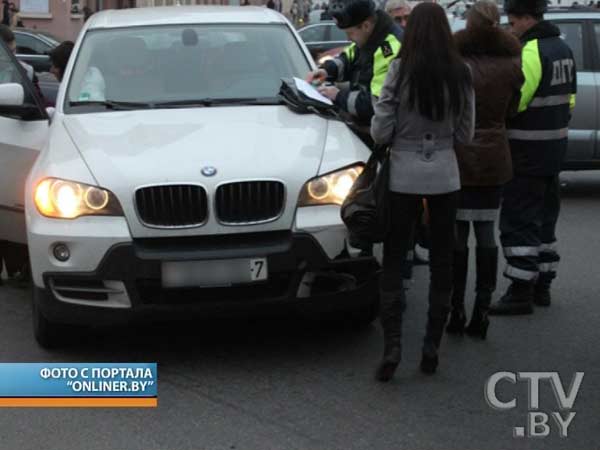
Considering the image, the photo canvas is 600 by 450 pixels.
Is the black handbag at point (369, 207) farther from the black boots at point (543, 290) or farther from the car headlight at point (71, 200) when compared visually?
the black boots at point (543, 290)

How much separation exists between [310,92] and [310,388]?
1.77m

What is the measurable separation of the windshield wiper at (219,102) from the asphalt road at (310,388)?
1278 millimetres

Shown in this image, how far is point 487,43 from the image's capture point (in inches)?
249

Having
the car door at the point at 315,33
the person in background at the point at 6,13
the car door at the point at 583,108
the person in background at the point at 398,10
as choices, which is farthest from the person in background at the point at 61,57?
the person in background at the point at 6,13

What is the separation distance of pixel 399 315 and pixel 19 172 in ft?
9.01

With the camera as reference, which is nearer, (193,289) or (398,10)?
(193,289)

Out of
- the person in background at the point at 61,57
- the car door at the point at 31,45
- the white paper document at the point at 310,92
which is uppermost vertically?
the white paper document at the point at 310,92

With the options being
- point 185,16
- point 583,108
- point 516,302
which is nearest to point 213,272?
point 516,302

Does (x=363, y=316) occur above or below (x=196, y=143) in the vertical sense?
below

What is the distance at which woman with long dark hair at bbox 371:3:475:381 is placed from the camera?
5559mm

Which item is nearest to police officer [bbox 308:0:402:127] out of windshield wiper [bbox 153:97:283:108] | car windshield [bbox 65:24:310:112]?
windshield wiper [bbox 153:97:283:108]

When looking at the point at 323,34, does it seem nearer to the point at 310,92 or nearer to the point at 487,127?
the point at 310,92

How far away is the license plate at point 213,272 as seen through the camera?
573 centimetres
